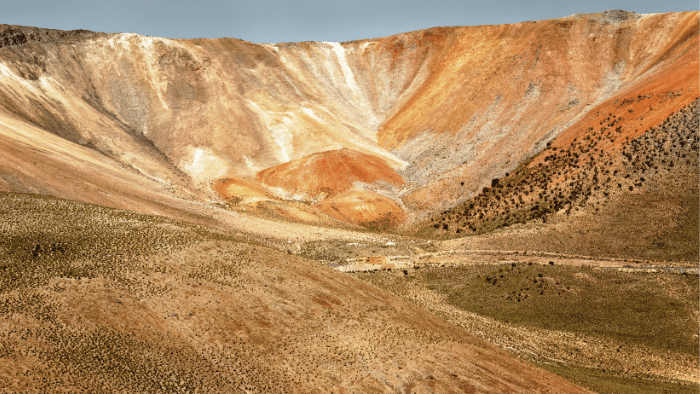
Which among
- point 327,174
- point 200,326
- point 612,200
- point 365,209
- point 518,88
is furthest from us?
point 518,88

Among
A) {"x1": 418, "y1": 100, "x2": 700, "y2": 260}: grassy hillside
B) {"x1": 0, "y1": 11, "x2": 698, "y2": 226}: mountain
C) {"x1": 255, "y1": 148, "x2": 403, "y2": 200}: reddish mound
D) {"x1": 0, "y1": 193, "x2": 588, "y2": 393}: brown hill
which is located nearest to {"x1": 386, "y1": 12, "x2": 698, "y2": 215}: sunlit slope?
{"x1": 0, "y1": 11, "x2": 698, "y2": 226}: mountain

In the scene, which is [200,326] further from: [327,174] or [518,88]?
[518,88]

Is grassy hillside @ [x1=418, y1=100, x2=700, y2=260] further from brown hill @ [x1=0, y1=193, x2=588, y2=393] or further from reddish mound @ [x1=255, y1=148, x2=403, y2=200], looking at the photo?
brown hill @ [x1=0, y1=193, x2=588, y2=393]

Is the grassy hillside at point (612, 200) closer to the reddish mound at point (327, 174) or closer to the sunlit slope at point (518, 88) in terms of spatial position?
the sunlit slope at point (518, 88)

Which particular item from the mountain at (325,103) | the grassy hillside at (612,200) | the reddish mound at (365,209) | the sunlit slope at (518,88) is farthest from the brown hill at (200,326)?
the sunlit slope at (518,88)

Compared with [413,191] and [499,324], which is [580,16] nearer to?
[413,191]

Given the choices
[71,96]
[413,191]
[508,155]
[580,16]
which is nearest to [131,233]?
[413,191]

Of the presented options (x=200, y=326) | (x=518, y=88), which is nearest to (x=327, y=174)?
(x=518, y=88)
